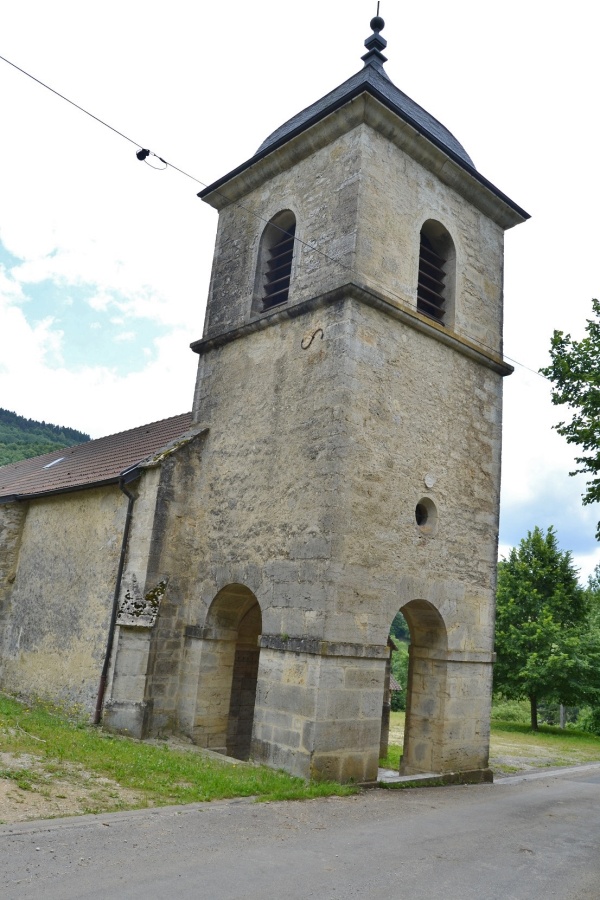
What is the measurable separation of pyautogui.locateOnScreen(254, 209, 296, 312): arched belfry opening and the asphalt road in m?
7.99

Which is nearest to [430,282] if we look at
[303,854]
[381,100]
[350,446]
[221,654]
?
[381,100]

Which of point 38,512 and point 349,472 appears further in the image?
point 38,512

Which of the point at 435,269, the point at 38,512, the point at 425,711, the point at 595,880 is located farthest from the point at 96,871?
the point at 38,512

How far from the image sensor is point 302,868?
5.55m

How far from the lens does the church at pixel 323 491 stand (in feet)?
30.7

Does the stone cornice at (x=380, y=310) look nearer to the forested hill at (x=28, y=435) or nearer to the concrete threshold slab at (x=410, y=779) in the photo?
the concrete threshold slab at (x=410, y=779)

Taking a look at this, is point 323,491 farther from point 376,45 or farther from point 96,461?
point 376,45

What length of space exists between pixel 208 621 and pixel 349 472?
11.7 feet

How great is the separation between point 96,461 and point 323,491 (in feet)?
25.6

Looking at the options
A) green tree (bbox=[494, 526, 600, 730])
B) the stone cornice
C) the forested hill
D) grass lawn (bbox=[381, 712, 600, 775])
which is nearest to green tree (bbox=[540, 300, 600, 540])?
the stone cornice

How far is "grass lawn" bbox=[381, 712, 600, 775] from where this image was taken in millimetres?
14086

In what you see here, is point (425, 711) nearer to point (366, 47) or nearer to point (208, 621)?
point (208, 621)

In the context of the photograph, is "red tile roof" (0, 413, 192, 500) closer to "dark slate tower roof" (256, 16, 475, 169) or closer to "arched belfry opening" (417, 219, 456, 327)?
"arched belfry opening" (417, 219, 456, 327)

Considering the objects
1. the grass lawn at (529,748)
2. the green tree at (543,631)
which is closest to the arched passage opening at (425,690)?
the grass lawn at (529,748)
